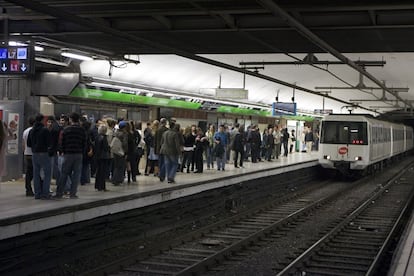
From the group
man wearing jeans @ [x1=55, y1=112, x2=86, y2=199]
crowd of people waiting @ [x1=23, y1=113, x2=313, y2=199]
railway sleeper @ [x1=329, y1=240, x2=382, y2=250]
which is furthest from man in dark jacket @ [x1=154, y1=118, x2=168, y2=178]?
railway sleeper @ [x1=329, y1=240, x2=382, y2=250]

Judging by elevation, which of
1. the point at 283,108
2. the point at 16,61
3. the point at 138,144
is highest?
the point at 283,108

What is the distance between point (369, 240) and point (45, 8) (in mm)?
8158

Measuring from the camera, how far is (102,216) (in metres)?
9.94

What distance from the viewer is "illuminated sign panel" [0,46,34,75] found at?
34.1 feet

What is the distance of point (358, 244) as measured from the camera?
11023 mm

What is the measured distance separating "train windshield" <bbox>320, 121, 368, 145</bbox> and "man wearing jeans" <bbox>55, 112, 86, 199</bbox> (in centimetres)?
1456

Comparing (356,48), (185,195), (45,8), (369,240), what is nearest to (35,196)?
(185,195)

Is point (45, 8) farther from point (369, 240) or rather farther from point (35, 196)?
point (369, 240)

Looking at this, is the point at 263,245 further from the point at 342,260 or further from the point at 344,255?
the point at 342,260

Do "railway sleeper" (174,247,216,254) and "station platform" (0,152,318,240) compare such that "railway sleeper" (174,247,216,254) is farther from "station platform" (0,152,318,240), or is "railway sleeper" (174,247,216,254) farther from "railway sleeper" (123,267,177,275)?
"railway sleeper" (123,267,177,275)

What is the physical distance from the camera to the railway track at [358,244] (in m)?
8.84

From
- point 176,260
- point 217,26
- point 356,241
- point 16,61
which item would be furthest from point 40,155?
point 356,241

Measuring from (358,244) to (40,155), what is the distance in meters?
6.25

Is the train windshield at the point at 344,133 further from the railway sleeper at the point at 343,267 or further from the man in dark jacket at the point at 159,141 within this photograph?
the railway sleeper at the point at 343,267
